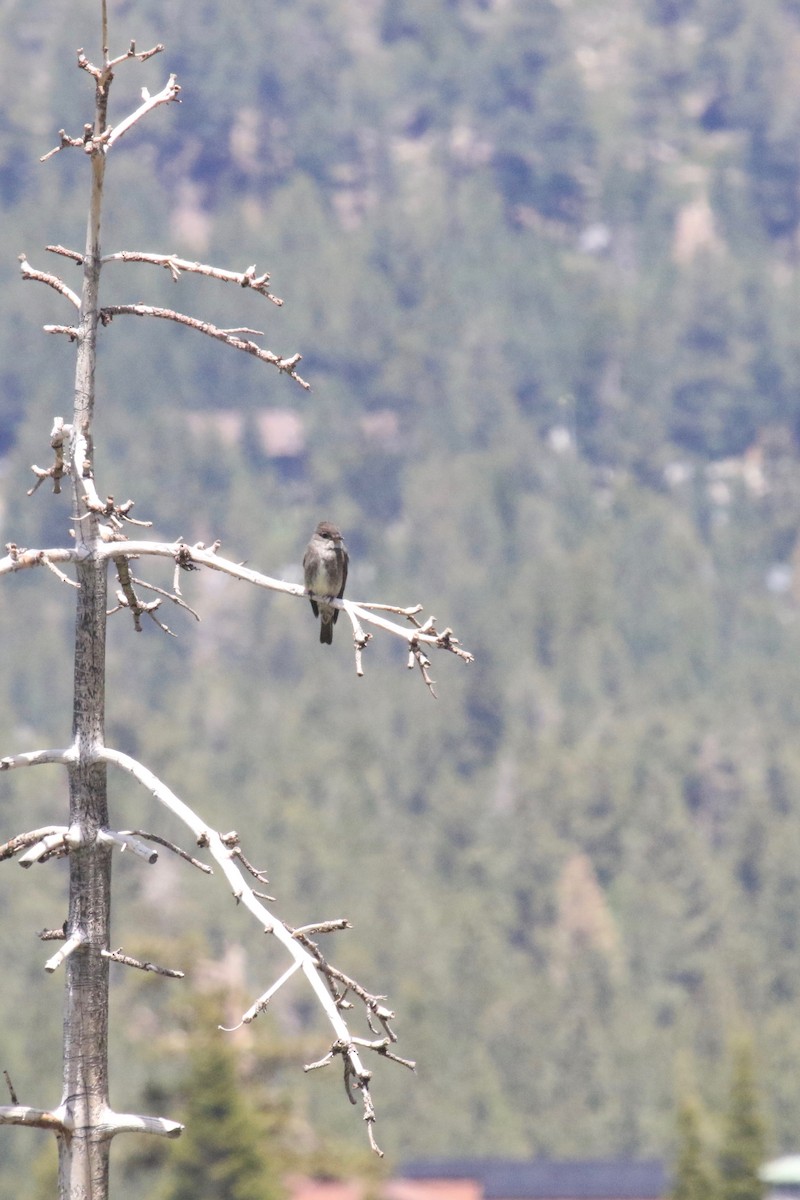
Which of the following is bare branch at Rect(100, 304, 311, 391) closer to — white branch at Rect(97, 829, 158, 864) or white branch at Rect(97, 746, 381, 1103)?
white branch at Rect(97, 746, 381, 1103)

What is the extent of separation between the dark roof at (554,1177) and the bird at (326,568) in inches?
2312

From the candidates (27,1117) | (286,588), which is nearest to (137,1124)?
(27,1117)

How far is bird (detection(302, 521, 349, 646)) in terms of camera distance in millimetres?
16031

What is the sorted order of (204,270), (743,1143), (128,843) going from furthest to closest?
1. (743,1143)
2. (204,270)
3. (128,843)

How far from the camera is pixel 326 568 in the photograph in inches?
632

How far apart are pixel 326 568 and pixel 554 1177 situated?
6331 centimetres

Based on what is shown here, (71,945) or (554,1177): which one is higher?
(554,1177)

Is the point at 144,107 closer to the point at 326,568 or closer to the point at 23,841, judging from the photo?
the point at 23,841

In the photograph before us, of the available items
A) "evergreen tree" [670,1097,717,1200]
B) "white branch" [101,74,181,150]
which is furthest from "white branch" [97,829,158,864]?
"evergreen tree" [670,1097,717,1200]

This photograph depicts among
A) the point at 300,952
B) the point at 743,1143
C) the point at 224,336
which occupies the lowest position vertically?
the point at 300,952

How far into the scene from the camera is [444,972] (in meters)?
117

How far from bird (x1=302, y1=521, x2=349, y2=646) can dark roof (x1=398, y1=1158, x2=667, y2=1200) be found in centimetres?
5872

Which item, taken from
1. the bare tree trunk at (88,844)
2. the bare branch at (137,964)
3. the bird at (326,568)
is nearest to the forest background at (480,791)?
the bird at (326,568)

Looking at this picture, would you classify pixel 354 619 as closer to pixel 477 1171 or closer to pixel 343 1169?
pixel 343 1169
